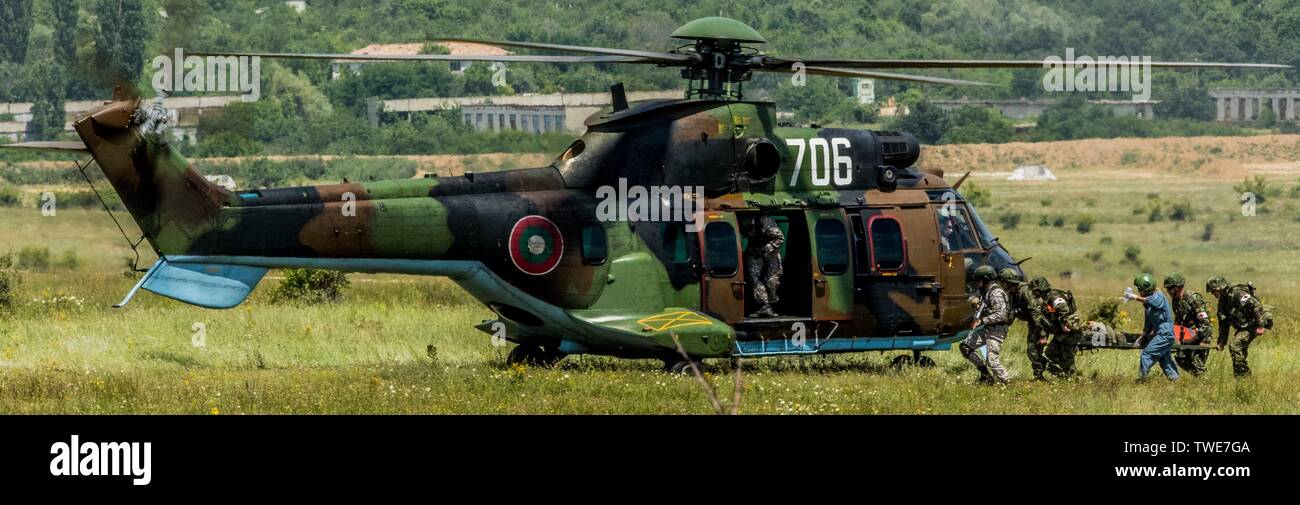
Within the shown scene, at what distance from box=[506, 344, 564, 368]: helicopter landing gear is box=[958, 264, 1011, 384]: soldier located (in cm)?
469

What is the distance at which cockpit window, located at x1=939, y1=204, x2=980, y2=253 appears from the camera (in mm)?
21891

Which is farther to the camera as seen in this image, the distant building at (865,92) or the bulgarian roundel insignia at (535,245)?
the distant building at (865,92)

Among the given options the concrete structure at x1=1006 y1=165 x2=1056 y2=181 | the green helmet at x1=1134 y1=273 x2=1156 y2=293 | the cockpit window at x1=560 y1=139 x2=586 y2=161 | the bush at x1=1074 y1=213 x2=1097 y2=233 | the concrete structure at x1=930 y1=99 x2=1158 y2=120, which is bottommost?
the green helmet at x1=1134 y1=273 x2=1156 y2=293

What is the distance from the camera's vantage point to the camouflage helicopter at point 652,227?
60.6ft

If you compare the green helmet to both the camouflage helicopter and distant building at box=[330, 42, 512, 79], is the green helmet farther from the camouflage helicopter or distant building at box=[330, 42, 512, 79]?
distant building at box=[330, 42, 512, 79]

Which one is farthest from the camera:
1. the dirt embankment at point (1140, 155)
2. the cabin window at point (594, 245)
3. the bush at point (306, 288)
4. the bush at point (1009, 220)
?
the dirt embankment at point (1140, 155)

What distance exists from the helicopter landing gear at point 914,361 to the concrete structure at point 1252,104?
324 feet

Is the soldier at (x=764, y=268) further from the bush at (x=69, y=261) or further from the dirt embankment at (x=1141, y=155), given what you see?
the dirt embankment at (x=1141, y=155)

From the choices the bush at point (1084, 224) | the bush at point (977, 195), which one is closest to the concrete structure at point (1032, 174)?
the bush at point (977, 195)

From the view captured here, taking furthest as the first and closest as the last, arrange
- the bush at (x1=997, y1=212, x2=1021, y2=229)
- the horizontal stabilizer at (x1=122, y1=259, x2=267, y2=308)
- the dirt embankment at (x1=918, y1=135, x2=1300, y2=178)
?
the dirt embankment at (x1=918, y1=135, x2=1300, y2=178), the bush at (x1=997, y1=212, x2=1021, y2=229), the horizontal stabilizer at (x1=122, y1=259, x2=267, y2=308)

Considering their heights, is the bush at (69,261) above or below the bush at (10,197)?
below

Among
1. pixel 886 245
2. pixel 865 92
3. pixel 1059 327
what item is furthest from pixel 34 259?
pixel 865 92

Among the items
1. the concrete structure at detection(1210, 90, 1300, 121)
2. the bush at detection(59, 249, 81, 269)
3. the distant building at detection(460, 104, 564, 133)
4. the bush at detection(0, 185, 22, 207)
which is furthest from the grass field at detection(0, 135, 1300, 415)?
the concrete structure at detection(1210, 90, 1300, 121)
